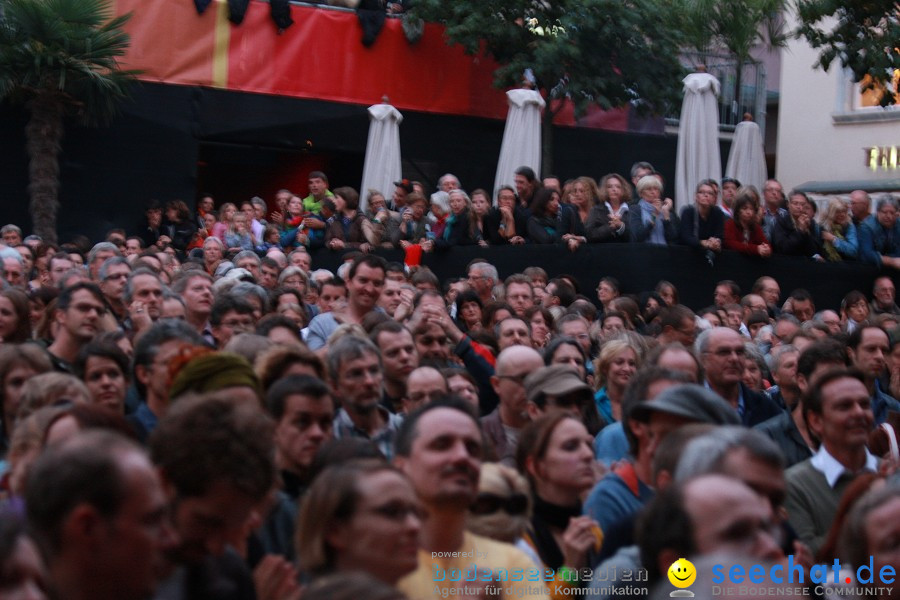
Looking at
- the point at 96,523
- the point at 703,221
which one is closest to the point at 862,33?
the point at 703,221

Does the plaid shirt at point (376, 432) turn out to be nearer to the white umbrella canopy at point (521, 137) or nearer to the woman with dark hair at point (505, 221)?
the woman with dark hair at point (505, 221)

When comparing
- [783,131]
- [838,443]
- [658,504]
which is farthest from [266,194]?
[658,504]

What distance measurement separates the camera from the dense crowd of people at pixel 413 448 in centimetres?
339

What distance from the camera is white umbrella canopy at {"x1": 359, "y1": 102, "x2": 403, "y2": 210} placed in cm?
2033

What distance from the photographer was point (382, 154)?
20406 mm

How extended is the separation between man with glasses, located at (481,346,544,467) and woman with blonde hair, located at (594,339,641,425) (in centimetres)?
59

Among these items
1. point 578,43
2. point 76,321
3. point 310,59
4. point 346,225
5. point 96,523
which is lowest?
point 96,523

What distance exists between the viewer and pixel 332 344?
7133 millimetres

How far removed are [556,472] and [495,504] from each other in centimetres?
69

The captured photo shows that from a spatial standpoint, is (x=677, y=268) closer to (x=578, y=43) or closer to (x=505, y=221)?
(x=505, y=221)

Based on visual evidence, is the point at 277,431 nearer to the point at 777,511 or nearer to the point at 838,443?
the point at 777,511

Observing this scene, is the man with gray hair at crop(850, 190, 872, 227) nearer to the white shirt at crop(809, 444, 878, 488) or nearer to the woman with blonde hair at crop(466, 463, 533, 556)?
the white shirt at crop(809, 444, 878, 488)

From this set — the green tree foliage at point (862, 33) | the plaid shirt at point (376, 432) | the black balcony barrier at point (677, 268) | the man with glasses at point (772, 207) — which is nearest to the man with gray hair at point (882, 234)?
the black balcony barrier at point (677, 268)

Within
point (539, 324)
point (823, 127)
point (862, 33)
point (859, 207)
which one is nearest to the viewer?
point (539, 324)
